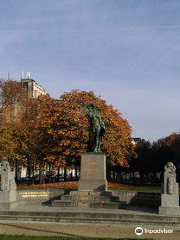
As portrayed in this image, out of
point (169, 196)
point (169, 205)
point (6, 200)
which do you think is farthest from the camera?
point (6, 200)

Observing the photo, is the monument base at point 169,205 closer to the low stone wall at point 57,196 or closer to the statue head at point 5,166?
the low stone wall at point 57,196

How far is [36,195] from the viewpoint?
23.6m

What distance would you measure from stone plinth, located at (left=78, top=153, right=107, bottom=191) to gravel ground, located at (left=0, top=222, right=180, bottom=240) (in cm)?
699

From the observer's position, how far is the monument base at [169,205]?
16875 millimetres

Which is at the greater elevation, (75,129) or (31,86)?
(31,86)

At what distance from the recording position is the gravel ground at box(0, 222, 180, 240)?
1280 centimetres

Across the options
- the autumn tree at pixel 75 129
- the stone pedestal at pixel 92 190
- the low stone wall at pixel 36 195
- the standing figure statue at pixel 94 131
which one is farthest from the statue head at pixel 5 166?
the autumn tree at pixel 75 129

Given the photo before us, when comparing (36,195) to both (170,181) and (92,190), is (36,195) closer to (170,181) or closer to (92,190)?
(92,190)

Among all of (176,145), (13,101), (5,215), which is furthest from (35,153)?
(176,145)

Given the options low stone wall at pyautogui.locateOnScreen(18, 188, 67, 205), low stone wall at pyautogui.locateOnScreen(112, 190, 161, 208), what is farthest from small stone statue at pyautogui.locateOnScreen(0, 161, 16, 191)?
low stone wall at pyautogui.locateOnScreen(112, 190, 161, 208)

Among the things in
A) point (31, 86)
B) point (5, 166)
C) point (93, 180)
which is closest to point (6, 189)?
point (5, 166)

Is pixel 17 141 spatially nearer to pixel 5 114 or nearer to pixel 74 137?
pixel 5 114

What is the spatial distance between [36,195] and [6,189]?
4.85m

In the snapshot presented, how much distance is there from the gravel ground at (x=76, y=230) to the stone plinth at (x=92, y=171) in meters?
6.99
